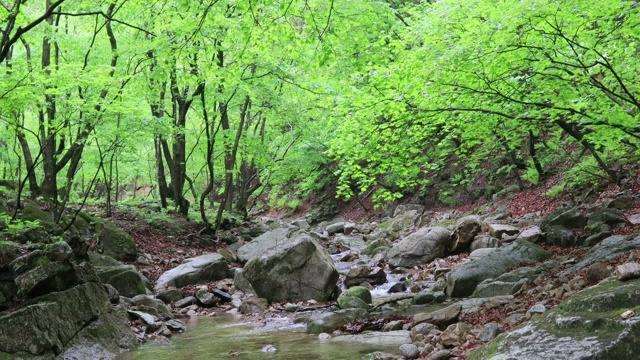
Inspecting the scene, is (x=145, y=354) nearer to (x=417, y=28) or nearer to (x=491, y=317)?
(x=491, y=317)

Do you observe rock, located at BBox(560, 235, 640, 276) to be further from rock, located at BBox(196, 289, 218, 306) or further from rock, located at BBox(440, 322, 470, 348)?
rock, located at BBox(196, 289, 218, 306)

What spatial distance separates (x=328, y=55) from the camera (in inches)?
243

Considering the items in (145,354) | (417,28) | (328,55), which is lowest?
(145,354)

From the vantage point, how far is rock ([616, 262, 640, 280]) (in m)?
4.71

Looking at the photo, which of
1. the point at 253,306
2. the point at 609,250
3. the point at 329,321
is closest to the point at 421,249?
the point at 253,306

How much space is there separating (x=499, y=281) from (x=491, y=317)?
7.30 ft

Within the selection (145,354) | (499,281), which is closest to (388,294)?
(499,281)

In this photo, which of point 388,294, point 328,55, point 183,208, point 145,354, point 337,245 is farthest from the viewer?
point 183,208

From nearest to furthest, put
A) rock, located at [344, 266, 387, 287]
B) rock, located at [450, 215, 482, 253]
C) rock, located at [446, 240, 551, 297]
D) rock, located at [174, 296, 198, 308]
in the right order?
1. rock, located at [446, 240, 551, 297]
2. rock, located at [174, 296, 198, 308]
3. rock, located at [344, 266, 387, 287]
4. rock, located at [450, 215, 482, 253]

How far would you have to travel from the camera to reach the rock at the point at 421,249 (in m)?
13.0

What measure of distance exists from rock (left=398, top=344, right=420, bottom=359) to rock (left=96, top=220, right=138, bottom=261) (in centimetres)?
907

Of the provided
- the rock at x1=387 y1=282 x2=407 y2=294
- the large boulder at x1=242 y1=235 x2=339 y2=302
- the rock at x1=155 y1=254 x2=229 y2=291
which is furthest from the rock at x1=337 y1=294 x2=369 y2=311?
the rock at x1=155 y1=254 x2=229 y2=291

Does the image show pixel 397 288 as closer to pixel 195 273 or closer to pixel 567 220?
pixel 567 220

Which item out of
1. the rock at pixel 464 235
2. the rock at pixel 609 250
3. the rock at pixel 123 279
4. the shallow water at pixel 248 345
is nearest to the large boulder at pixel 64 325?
the shallow water at pixel 248 345
